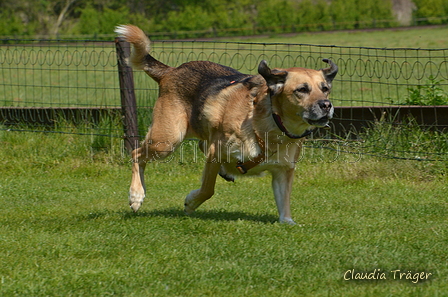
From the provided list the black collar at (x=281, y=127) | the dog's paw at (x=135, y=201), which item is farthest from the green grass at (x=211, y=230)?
the black collar at (x=281, y=127)

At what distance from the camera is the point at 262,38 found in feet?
128

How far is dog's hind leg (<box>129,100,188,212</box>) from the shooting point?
607 cm

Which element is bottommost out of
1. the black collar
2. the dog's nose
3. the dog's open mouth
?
the black collar

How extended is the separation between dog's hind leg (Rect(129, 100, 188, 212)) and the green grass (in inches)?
10.0

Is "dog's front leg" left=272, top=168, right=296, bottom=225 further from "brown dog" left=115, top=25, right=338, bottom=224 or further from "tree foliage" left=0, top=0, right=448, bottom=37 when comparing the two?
"tree foliage" left=0, top=0, right=448, bottom=37

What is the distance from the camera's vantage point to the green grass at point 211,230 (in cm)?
394

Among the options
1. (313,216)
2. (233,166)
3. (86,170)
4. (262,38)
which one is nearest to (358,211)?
(313,216)

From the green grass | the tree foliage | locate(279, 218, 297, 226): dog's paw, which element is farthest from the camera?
the tree foliage

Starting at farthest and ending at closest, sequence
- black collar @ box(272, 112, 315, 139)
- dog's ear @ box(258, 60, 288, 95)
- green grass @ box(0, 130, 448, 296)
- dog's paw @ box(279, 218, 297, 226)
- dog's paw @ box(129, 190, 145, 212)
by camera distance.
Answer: dog's paw @ box(129, 190, 145, 212)
dog's paw @ box(279, 218, 297, 226)
black collar @ box(272, 112, 315, 139)
dog's ear @ box(258, 60, 288, 95)
green grass @ box(0, 130, 448, 296)

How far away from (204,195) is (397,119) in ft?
12.2

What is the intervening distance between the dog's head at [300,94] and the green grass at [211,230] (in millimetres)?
986

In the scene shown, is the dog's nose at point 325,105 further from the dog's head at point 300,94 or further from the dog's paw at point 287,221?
the dog's paw at point 287,221

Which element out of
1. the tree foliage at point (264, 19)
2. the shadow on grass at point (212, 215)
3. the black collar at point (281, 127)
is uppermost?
the black collar at point (281, 127)

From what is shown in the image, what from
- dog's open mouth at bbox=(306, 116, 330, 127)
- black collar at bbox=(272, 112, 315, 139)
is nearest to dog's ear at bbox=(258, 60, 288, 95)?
black collar at bbox=(272, 112, 315, 139)
